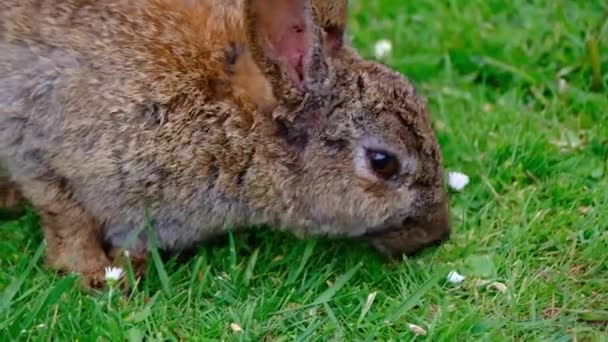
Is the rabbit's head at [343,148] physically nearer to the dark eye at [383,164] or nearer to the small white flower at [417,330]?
the dark eye at [383,164]

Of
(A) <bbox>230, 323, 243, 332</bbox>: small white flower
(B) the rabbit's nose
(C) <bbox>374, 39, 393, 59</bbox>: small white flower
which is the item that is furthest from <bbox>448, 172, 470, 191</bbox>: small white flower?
(A) <bbox>230, 323, 243, 332</bbox>: small white flower

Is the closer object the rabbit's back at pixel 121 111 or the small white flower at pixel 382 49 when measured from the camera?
the rabbit's back at pixel 121 111

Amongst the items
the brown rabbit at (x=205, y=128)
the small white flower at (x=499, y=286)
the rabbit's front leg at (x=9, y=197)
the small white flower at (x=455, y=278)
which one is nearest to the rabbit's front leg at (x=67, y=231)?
the brown rabbit at (x=205, y=128)

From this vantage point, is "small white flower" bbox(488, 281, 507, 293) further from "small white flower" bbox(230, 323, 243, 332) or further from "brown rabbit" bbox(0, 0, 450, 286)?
"small white flower" bbox(230, 323, 243, 332)

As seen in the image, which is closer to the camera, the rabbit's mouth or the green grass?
the green grass

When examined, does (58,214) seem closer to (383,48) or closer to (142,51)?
(142,51)
